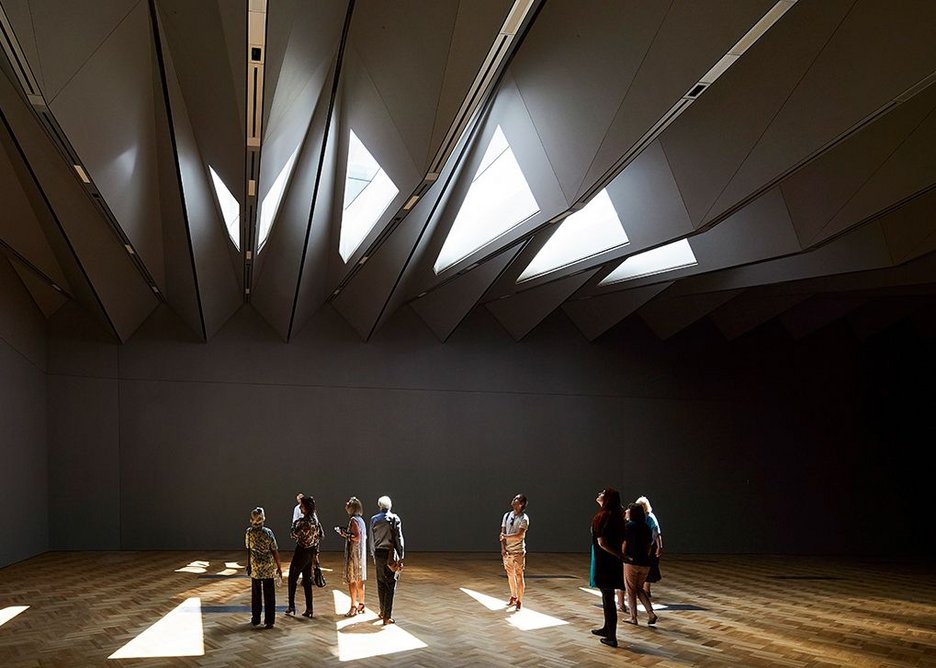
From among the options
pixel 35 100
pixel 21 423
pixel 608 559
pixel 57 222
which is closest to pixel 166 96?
pixel 35 100

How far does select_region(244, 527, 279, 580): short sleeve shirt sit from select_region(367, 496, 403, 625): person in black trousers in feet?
3.82

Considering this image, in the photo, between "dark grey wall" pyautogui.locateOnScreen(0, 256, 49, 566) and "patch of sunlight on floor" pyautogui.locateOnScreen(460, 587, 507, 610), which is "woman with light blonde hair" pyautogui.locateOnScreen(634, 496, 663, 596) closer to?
"patch of sunlight on floor" pyautogui.locateOnScreen(460, 587, 507, 610)

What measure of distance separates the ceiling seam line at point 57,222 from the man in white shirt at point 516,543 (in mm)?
6807

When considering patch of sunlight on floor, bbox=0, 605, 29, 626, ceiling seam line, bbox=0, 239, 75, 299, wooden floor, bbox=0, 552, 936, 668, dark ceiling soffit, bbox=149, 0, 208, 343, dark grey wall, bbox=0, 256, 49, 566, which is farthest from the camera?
dark grey wall, bbox=0, 256, 49, 566

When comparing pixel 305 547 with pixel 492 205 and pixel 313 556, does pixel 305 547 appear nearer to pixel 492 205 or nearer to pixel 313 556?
pixel 313 556

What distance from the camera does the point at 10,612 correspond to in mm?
9586

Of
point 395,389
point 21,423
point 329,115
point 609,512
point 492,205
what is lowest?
point 609,512

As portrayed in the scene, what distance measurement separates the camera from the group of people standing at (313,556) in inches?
348

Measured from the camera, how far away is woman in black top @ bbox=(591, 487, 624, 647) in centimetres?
851

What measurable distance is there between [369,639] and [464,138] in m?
5.46

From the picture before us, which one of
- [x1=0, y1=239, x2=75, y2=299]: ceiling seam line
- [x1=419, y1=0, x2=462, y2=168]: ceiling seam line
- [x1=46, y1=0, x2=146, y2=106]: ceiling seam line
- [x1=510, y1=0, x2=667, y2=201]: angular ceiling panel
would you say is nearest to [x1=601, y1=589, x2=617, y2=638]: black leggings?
[x1=510, y1=0, x2=667, y2=201]: angular ceiling panel

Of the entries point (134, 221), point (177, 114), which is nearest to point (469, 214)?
point (134, 221)

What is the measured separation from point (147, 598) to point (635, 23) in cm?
936

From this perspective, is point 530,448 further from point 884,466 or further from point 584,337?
point 884,466
